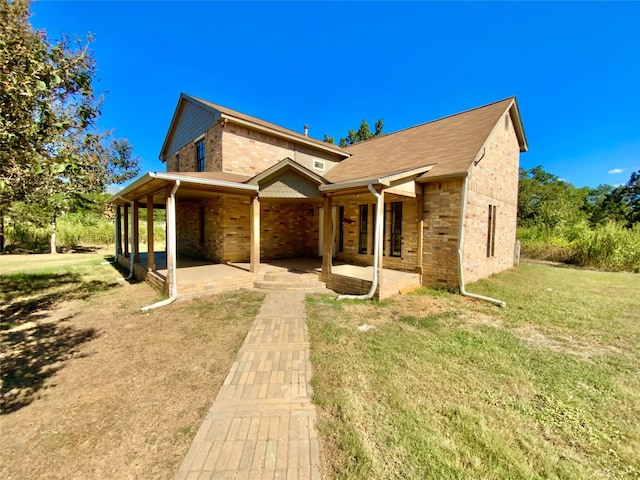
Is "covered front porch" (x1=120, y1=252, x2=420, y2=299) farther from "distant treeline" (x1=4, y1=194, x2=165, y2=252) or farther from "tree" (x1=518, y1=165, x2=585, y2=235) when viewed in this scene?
"tree" (x1=518, y1=165, x2=585, y2=235)

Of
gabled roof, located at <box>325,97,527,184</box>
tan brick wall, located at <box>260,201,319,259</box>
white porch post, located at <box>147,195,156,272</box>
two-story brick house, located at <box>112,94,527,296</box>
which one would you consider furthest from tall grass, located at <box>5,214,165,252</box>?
gabled roof, located at <box>325,97,527,184</box>

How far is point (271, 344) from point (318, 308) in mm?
2022

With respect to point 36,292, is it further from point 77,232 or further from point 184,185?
point 77,232

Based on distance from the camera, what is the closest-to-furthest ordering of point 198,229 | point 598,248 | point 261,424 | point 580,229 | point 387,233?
point 261,424 < point 387,233 < point 198,229 < point 598,248 < point 580,229

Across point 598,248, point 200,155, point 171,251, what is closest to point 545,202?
point 598,248

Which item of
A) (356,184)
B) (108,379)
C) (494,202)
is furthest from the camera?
(494,202)

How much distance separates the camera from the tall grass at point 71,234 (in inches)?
671

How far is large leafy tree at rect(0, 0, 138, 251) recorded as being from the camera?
272cm

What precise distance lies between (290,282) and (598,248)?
15428mm

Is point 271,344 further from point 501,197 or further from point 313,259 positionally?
point 501,197

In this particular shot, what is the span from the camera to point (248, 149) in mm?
10648

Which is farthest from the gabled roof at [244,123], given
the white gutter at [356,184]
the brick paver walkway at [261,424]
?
the brick paver walkway at [261,424]

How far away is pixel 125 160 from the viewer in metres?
19.2

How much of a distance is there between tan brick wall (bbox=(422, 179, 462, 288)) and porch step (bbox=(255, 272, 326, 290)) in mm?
3453
